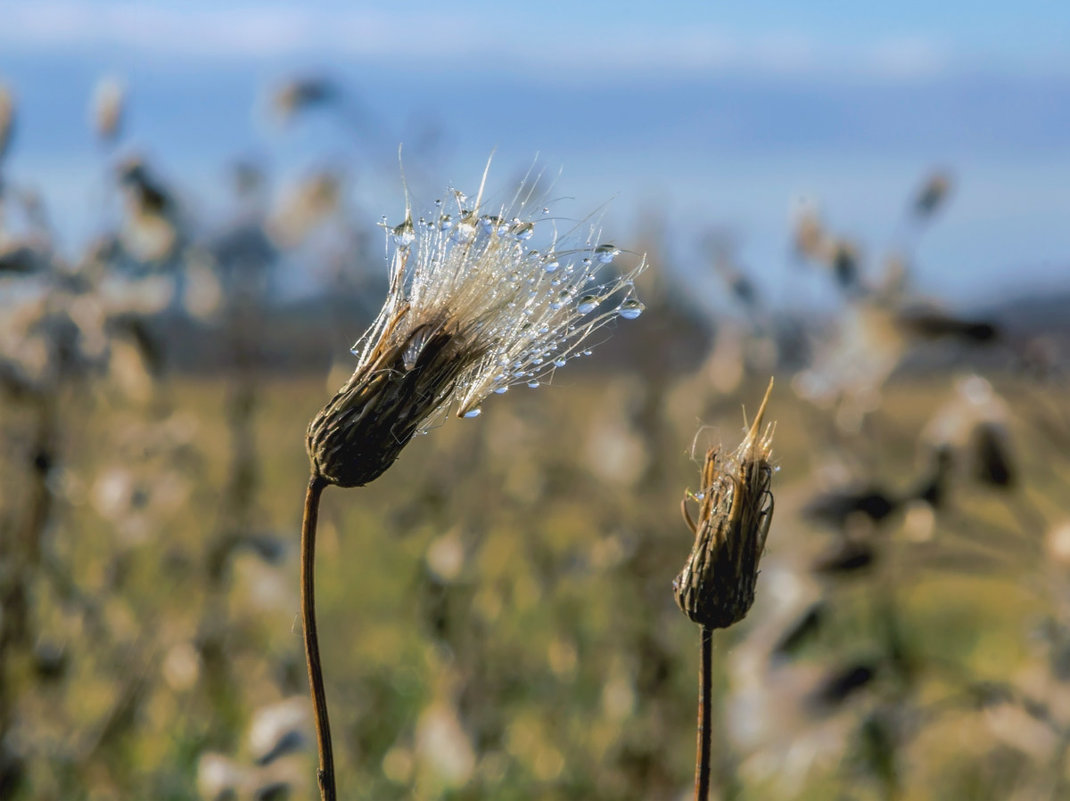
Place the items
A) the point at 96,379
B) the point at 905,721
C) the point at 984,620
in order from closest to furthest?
the point at 905,721 → the point at 96,379 → the point at 984,620

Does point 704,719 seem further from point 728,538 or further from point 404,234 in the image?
point 404,234

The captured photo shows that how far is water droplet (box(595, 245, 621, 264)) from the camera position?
1.17 m

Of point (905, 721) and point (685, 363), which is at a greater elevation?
point (685, 363)

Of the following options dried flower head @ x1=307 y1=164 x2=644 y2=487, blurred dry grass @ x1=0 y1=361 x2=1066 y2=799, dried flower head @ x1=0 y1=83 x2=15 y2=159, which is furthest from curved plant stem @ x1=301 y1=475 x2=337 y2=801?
dried flower head @ x1=0 y1=83 x2=15 y2=159

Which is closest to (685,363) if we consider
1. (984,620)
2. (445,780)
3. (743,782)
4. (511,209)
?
(984,620)

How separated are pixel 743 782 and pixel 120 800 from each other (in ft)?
6.27

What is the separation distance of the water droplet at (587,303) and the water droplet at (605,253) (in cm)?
3

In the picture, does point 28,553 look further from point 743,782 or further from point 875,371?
point 743,782

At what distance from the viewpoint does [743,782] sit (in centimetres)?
429

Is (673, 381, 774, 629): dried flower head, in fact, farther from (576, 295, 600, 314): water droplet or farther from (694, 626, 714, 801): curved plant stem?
(576, 295, 600, 314): water droplet

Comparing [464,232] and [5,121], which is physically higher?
[5,121]

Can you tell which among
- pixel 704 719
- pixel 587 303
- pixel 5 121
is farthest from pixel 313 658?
pixel 5 121

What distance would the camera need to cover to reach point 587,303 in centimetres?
121

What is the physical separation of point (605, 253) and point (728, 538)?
Answer: 0.88ft
